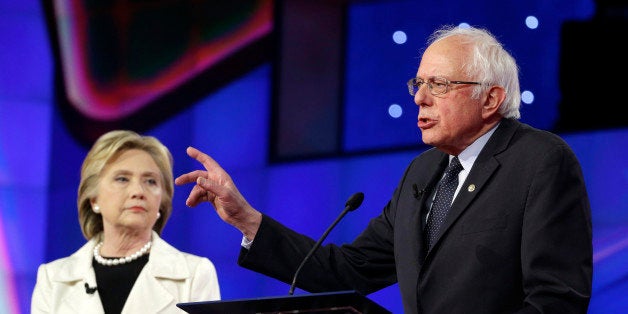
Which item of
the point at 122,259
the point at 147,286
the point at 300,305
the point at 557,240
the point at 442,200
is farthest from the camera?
the point at 122,259

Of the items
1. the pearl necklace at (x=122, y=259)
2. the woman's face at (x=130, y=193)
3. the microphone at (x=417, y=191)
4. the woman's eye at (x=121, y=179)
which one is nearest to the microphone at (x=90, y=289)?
the pearl necklace at (x=122, y=259)

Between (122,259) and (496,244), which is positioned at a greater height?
(496,244)

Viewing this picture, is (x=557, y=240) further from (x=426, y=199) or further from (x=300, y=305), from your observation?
(x=300, y=305)

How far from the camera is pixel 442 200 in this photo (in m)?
2.48

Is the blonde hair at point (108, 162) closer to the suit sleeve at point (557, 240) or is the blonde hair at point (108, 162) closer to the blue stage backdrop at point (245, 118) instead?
the blue stage backdrop at point (245, 118)

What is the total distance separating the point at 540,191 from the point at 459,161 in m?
0.35

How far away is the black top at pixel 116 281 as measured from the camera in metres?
3.69

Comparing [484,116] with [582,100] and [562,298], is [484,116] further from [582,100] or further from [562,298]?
[582,100]

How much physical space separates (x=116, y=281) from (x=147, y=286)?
0.15 metres

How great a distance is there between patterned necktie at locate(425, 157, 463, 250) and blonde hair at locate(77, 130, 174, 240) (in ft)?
5.78

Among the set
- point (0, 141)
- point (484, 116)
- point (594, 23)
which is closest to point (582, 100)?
point (594, 23)

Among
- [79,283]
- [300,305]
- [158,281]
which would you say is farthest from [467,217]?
[79,283]

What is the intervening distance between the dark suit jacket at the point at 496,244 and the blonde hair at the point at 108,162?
60.1 inches

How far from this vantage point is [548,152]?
2285mm
